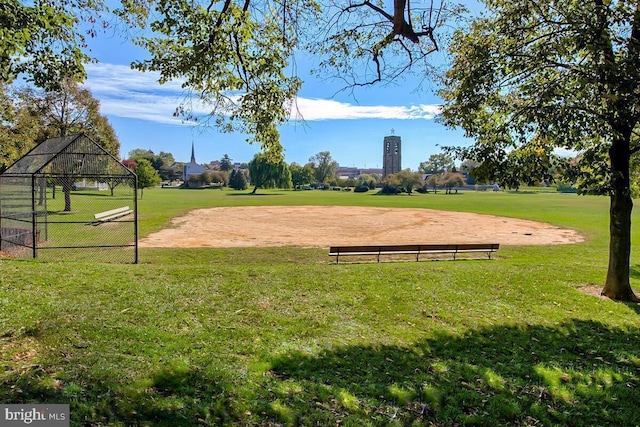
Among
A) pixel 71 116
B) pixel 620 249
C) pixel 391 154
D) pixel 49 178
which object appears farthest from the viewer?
pixel 391 154

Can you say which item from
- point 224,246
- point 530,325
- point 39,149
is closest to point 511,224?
point 224,246

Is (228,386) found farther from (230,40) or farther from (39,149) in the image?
(39,149)

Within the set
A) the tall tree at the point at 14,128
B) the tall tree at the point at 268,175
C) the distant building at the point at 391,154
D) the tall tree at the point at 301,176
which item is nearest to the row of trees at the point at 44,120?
the tall tree at the point at 14,128

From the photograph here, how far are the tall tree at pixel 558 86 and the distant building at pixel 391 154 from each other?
162 meters

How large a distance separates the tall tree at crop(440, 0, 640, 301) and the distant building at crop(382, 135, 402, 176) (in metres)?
162

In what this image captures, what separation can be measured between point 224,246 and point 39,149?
26.0 ft

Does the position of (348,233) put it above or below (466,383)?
below

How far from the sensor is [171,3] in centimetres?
611

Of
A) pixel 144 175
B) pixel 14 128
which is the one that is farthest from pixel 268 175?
pixel 14 128

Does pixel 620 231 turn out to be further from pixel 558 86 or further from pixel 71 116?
pixel 71 116

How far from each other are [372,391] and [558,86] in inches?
233

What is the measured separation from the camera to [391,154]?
568 feet

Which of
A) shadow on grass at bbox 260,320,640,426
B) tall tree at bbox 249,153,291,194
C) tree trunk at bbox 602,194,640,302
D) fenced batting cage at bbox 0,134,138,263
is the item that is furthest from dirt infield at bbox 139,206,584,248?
tall tree at bbox 249,153,291,194

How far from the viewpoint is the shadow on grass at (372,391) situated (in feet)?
12.0
